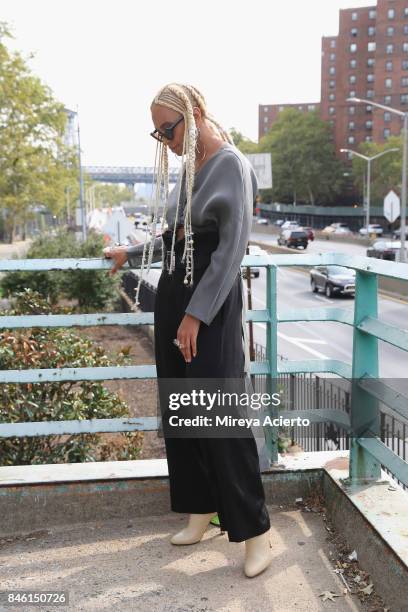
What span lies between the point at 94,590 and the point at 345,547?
101 centimetres

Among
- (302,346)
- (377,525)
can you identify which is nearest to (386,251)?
(302,346)

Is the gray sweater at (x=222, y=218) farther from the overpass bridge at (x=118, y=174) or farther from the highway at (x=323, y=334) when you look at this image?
the overpass bridge at (x=118, y=174)

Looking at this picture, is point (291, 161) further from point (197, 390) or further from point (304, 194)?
point (197, 390)

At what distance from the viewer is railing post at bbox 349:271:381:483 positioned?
3197 mm

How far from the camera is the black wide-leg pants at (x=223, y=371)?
2.84 meters

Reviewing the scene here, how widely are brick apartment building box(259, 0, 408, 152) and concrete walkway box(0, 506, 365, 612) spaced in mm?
95740

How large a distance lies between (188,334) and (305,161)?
350 feet

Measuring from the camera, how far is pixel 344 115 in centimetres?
10688

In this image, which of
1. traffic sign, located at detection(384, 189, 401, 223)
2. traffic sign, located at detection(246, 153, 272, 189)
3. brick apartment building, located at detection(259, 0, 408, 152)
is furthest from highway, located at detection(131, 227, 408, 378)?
brick apartment building, located at detection(259, 0, 408, 152)

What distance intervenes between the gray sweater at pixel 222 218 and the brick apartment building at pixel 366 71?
315ft

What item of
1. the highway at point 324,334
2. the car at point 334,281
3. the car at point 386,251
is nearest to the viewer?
the highway at point 324,334

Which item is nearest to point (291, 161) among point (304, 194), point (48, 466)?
point (304, 194)

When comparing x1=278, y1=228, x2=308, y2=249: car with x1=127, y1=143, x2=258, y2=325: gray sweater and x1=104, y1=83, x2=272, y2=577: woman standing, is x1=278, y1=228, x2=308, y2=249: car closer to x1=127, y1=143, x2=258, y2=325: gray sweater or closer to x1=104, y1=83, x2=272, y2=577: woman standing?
x1=104, y1=83, x2=272, y2=577: woman standing

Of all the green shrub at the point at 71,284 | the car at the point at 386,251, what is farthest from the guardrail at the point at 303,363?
the car at the point at 386,251
